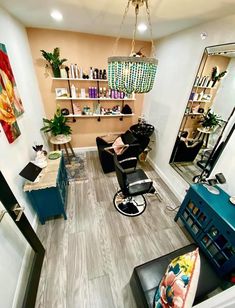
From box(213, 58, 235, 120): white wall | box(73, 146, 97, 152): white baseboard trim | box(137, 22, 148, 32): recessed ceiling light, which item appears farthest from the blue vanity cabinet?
box(73, 146, 97, 152): white baseboard trim

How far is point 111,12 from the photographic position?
1.69 metres

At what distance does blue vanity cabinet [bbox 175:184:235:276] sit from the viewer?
1.32m

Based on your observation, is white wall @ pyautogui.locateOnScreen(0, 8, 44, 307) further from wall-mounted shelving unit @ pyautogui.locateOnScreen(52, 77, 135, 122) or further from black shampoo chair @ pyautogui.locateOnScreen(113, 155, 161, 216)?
black shampoo chair @ pyautogui.locateOnScreen(113, 155, 161, 216)

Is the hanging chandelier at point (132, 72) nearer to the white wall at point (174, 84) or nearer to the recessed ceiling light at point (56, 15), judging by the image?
the white wall at point (174, 84)

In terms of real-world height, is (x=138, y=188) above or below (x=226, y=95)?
below

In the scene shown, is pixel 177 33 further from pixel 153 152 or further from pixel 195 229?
pixel 195 229

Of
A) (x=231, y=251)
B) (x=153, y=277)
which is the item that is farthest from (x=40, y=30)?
(x=231, y=251)

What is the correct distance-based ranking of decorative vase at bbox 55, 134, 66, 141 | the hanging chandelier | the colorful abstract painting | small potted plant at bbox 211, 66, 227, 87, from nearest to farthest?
the hanging chandelier
the colorful abstract painting
small potted plant at bbox 211, 66, 227, 87
decorative vase at bbox 55, 134, 66, 141

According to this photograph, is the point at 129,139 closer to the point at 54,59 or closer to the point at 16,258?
the point at 54,59

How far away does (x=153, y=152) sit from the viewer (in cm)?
327

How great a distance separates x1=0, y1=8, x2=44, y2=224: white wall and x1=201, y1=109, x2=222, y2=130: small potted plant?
97.0 inches

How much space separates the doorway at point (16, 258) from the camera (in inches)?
42.8

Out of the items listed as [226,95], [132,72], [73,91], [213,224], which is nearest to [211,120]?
[226,95]

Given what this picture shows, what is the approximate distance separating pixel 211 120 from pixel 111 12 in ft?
6.06
